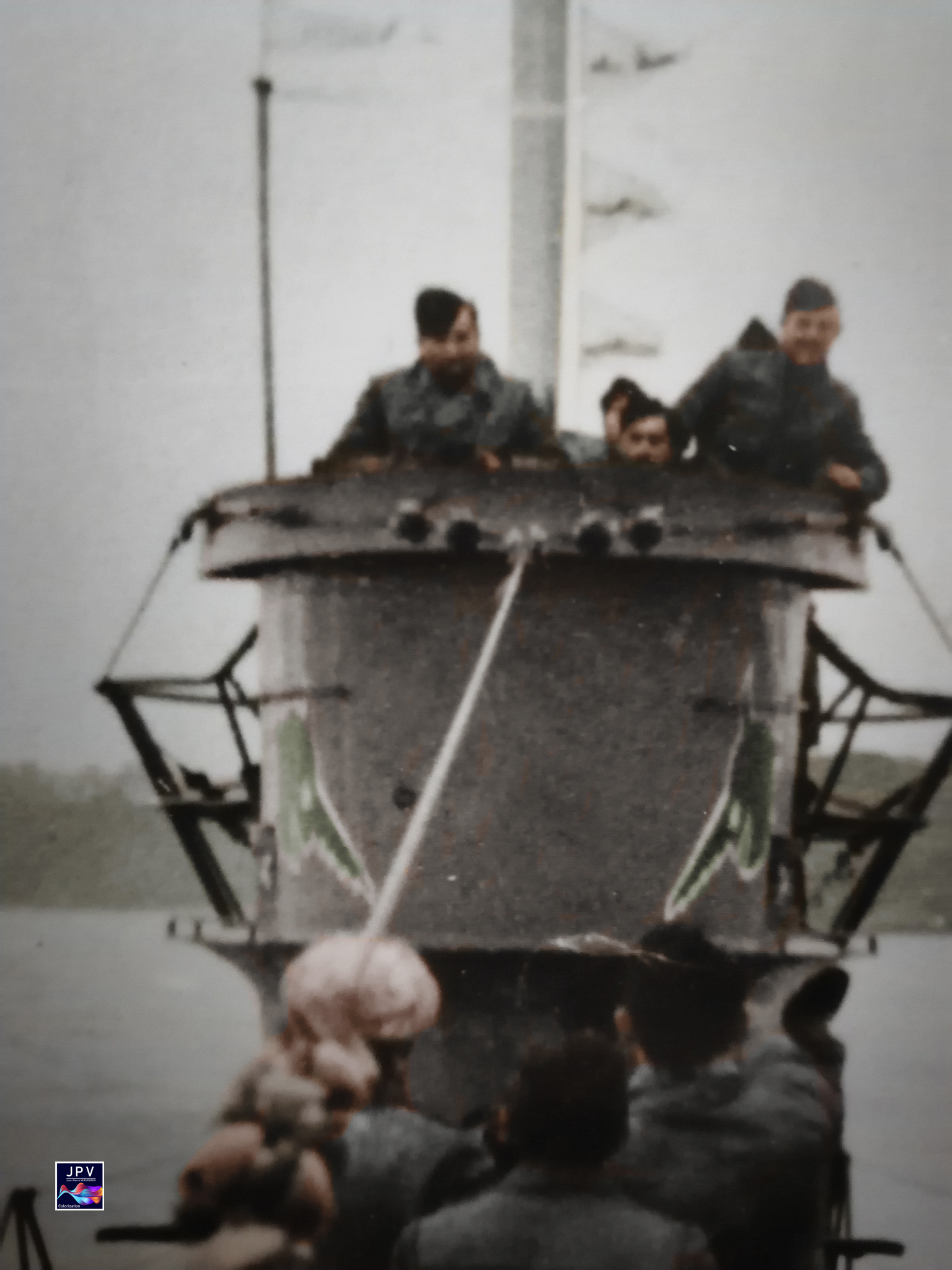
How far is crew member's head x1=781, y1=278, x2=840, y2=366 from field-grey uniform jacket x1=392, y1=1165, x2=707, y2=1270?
12.9 ft

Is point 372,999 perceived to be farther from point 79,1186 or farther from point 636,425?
point 636,425

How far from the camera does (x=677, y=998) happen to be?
5.82 meters

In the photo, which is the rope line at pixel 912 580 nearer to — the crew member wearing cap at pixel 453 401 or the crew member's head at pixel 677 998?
the crew member wearing cap at pixel 453 401

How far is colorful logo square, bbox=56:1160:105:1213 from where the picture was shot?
240 inches

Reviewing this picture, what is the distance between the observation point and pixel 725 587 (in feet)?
19.5

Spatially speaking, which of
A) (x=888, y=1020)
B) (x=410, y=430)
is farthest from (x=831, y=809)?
(x=410, y=430)

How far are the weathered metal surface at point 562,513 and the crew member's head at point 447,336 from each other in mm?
741

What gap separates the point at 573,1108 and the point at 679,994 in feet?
6.53

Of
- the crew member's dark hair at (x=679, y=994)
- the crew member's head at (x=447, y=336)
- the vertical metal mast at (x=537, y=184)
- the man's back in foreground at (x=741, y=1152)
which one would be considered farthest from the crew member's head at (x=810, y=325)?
the man's back in foreground at (x=741, y=1152)

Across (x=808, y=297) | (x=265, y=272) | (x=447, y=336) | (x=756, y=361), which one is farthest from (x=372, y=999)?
(x=808, y=297)

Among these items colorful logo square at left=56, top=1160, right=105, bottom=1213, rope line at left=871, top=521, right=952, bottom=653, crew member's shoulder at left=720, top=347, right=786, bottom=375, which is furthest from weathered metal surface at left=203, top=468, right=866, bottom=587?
colorful logo square at left=56, top=1160, right=105, bottom=1213

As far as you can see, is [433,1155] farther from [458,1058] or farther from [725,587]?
[725,587]

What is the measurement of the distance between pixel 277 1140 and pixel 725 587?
8.82 feet

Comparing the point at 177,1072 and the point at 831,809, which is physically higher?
the point at 831,809
